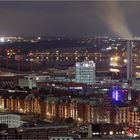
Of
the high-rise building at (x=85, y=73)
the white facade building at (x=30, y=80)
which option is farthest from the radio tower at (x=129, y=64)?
the white facade building at (x=30, y=80)

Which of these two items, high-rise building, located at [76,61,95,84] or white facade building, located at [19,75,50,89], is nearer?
white facade building, located at [19,75,50,89]

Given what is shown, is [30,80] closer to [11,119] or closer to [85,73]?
[85,73]

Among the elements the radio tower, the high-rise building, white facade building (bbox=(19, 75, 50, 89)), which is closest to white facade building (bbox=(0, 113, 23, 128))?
the radio tower

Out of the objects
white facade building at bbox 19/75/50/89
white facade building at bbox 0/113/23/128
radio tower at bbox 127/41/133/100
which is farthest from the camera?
radio tower at bbox 127/41/133/100

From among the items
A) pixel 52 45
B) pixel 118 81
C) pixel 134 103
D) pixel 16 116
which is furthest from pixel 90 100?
pixel 52 45

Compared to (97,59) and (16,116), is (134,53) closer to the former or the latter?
(97,59)

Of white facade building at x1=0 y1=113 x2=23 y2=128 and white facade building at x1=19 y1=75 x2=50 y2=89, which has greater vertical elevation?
white facade building at x1=19 y1=75 x2=50 y2=89

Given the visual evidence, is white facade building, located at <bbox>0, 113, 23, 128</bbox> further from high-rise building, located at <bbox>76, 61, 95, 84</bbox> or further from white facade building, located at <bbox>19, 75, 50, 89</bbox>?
high-rise building, located at <bbox>76, 61, 95, 84</bbox>

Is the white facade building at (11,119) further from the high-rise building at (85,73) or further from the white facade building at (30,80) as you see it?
the high-rise building at (85,73)
